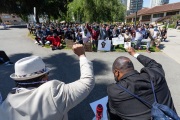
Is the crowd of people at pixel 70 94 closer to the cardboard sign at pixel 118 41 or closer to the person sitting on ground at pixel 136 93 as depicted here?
the person sitting on ground at pixel 136 93

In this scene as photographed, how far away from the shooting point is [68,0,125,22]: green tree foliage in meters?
23.4

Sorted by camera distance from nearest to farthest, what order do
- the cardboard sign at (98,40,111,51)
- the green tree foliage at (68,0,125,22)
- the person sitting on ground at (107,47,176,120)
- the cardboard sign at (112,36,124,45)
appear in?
the person sitting on ground at (107,47,176,120) < the cardboard sign at (98,40,111,51) < the cardboard sign at (112,36,124,45) < the green tree foliage at (68,0,125,22)

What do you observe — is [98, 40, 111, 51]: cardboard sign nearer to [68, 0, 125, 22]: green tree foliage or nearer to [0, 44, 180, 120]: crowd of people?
[0, 44, 180, 120]: crowd of people

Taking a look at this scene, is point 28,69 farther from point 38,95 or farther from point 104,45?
point 104,45

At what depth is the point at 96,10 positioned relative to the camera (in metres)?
23.6


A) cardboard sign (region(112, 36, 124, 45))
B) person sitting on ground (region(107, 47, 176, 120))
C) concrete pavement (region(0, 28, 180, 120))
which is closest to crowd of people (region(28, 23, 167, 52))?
cardboard sign (region(112, 36, 124, 45))

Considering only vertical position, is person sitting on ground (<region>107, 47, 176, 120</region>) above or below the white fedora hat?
below

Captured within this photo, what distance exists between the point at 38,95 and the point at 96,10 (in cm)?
2306

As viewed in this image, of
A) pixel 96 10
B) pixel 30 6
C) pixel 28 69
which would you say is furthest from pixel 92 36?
pixel 30 6

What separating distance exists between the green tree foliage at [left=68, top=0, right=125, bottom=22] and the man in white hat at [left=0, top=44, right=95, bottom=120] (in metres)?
22.7

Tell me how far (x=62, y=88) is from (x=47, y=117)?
28cm

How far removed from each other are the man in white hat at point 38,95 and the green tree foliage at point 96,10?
22665 mm

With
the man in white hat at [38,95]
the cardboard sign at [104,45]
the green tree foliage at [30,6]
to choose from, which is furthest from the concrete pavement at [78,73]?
the green tree foliage at [30,6]

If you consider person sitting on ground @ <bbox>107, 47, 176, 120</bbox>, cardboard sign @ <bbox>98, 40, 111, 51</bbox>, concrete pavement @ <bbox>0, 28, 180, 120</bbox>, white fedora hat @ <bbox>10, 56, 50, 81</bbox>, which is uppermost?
white fedora hat @ <bbox>10, 56, 50, 81</bbox>
